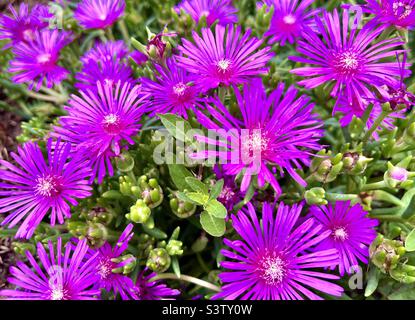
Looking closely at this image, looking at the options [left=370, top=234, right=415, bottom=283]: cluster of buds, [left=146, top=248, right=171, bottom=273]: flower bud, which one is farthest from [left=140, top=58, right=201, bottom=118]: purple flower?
[left=370, top=234, right=415, bottom=283]: cluster of buds

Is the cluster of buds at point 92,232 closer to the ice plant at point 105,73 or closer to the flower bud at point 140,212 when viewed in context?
the flower bud at point 140,212

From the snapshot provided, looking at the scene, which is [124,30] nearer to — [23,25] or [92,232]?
[23,25]

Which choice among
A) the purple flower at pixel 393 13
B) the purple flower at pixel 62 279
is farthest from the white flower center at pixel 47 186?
the purple flower at pixel 393 13

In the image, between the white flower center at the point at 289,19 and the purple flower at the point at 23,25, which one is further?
the purple flower at the point at 23,25

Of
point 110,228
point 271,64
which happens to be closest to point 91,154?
point 110,228

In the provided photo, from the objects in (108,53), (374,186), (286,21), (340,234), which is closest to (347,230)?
Result: (340,234)

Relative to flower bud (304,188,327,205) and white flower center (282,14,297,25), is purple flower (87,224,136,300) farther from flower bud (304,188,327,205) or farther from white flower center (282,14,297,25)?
white flower center (282,14,297,25)
